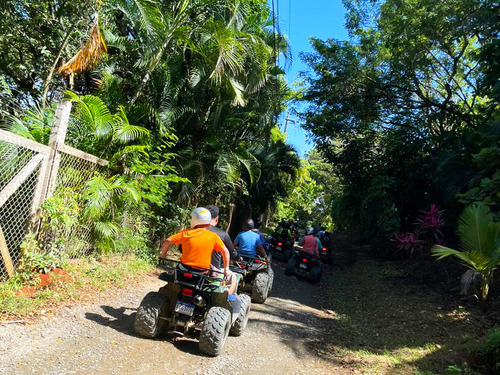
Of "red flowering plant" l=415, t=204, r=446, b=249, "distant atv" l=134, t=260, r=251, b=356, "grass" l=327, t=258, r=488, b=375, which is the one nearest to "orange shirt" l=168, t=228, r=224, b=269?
"distant atv" l=134, t=260, r=251, b=356

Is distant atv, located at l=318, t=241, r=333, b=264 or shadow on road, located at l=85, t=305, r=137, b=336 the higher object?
distant atv, located at l=318, t=241, r=333, b=264

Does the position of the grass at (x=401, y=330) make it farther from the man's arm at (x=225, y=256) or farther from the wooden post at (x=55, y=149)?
the wooden post at (x=55, y=149)

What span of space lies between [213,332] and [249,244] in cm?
373

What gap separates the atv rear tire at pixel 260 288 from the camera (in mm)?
8016

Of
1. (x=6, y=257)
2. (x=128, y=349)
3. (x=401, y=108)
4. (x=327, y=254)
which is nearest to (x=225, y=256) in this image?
(x=128, y=349)

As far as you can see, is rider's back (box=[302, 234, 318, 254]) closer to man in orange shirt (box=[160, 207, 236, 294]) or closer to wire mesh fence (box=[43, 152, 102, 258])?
wire mesh fence (box=[43, 152, 102, 258])

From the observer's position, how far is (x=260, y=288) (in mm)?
8016

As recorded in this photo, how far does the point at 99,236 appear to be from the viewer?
24.2 feet

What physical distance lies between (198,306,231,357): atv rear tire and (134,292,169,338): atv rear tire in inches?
21.6

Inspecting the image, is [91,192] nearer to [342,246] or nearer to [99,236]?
[99,236]

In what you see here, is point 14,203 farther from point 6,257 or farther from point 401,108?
point 401,108

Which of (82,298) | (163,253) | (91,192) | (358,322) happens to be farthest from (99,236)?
(358,322)

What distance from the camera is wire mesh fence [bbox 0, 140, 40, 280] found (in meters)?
5.28

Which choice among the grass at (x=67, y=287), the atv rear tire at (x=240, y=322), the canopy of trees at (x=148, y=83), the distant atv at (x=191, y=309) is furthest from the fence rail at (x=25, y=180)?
the atv rear tire at (x=240, y=322)
